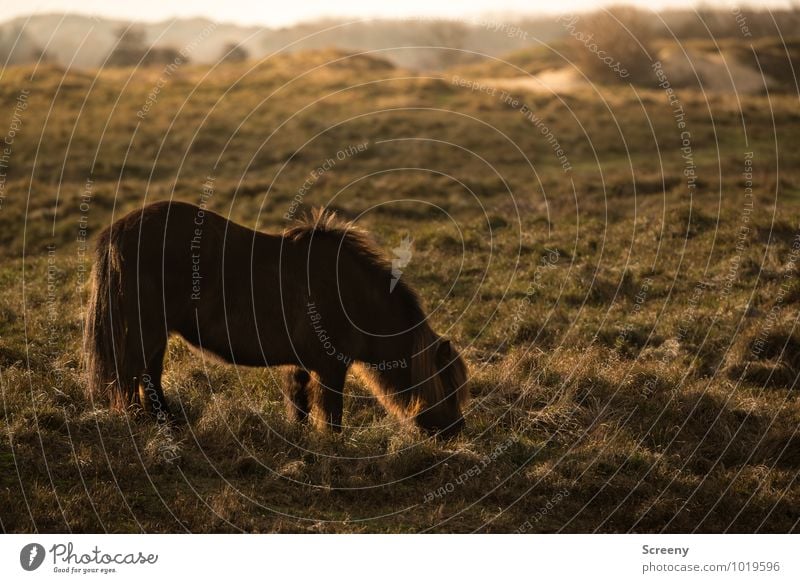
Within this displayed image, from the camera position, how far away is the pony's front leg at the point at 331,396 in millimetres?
8203

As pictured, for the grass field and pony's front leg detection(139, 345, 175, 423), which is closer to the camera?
the grass field

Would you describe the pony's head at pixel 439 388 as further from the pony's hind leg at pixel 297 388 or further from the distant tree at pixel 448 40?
the distant tree at pixel 448 40

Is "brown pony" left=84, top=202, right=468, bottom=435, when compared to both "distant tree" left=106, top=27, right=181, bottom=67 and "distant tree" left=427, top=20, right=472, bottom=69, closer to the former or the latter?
"distant tree" left=106, top=27, right=181, bottom=67

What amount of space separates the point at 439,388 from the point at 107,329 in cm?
345

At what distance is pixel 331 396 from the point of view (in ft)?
27.1

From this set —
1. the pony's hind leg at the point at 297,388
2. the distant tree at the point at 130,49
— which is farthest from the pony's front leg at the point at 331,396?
the distant tree at the point at 130,49

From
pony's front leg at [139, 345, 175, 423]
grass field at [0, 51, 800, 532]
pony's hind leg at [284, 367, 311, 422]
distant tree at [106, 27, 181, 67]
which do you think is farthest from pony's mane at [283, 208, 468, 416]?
distant tree at [106, 27, 181, 67]

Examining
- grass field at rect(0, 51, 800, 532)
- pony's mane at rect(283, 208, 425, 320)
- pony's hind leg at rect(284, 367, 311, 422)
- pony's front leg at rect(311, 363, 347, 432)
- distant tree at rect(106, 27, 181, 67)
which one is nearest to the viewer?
grass field at rect(0, 51, 800, 532)

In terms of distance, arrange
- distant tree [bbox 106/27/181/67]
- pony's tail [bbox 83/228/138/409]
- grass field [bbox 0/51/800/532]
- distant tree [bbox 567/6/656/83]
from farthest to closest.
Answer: distant tree [bbox 106/27/181/67], distant tree [bbox 567/6/656/83], pony's tail [bbox 83/228/138/409], grass field [bbox 0/51/800/532]

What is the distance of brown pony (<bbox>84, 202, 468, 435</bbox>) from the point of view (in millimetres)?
7703

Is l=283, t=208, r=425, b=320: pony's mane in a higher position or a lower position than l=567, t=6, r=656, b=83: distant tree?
lower

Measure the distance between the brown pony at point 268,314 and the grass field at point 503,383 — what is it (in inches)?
16.1

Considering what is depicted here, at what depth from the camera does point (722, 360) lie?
10.3 metres

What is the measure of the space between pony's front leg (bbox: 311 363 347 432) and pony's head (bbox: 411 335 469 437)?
80cm
